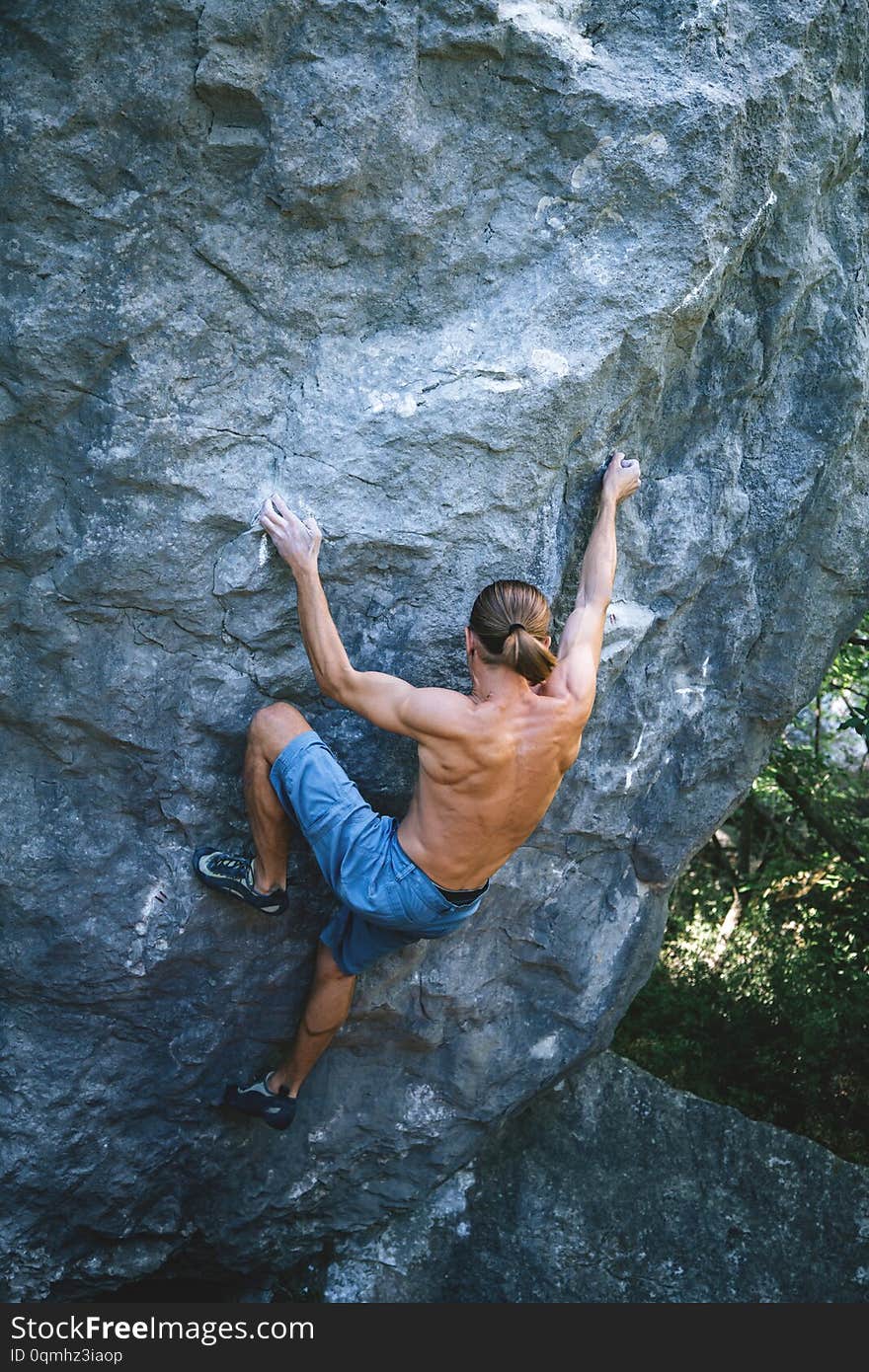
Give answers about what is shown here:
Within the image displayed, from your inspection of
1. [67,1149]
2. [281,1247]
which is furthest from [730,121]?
[281,1247]

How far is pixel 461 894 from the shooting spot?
340 cm

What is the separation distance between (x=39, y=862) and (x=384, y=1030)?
126 centimetres

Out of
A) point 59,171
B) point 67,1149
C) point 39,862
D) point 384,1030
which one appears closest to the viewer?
point 59,171

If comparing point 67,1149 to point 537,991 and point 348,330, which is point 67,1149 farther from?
point 348,330

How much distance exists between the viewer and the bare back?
321 cm

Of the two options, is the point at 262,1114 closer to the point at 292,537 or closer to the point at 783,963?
the point at 292,537

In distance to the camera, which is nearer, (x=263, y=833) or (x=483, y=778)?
(x=483, y=778)

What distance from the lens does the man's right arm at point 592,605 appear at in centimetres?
332

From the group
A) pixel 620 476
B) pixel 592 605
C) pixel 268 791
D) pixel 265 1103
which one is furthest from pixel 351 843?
pixel 620 476

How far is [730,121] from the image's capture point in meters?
3.27

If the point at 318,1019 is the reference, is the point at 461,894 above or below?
above

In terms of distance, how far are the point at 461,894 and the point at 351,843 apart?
35cm

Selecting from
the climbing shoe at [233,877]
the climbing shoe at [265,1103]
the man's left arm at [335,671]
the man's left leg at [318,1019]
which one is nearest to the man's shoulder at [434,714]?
the man's left arm at [335,671]

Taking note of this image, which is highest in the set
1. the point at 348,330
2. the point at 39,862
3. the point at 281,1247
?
the point at 348,330
